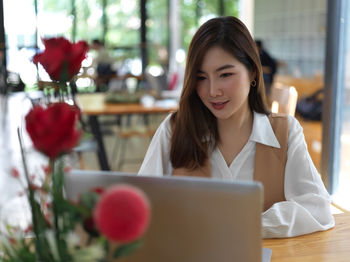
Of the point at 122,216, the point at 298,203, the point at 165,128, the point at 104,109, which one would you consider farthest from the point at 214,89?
the point at 104,109

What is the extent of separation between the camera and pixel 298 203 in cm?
135

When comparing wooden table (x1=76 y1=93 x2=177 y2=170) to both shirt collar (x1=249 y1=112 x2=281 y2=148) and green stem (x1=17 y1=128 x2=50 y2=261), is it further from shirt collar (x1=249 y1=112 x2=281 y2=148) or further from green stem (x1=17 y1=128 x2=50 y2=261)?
green stem (x1=17 y1=128 x2=50 y2=261)

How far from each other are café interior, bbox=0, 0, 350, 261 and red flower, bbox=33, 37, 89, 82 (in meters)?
0.04

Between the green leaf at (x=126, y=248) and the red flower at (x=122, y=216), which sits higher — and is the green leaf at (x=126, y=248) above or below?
below

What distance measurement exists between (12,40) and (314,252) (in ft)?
36.8

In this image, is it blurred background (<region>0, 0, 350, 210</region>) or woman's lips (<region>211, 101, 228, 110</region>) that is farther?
blurred background (<region>0, 0, 350, 210</region>)

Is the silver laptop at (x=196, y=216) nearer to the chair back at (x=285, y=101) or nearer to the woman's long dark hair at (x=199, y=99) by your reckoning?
the woman's long dark hair at (x=199, y=99)

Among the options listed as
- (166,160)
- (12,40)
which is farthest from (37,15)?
(166,160)

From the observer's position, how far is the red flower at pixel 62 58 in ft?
1.98

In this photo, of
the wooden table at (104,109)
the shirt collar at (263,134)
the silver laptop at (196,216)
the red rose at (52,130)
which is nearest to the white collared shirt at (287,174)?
the shirt collar at (263,134)

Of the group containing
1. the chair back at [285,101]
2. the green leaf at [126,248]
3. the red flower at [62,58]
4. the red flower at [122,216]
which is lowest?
the chair back at [285,101]

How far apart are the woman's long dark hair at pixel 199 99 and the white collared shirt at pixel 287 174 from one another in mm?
43

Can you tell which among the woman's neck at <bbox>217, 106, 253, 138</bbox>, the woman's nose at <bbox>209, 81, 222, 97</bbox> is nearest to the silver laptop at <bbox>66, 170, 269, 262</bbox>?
the woman's nose at <bbox>209, 81, 222, 97</bbox>

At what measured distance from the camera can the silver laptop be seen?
0.70m
